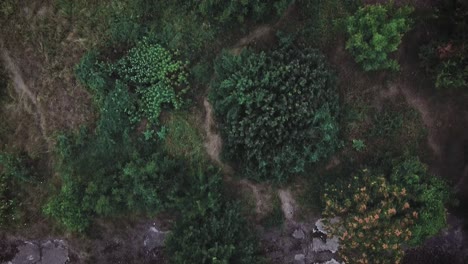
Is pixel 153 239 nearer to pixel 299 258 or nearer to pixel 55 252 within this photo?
pixel 55 252

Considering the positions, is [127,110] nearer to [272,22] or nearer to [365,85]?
[272,22]

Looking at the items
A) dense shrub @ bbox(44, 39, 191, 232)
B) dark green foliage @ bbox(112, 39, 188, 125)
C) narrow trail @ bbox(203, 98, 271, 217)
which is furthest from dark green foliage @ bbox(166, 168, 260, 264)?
dark green foliage @ bbox(112, 39, 188, 125)

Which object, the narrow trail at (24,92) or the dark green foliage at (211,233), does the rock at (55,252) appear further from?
the dark green foliage at (211,233)

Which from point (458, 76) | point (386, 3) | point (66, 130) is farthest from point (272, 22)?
point (66, 130)

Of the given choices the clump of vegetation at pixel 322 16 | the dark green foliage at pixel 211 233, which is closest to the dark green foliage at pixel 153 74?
the dark green foliage at pixel 211 233

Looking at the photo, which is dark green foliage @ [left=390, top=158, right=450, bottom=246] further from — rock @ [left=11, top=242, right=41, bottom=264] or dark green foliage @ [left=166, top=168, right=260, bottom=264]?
rock @ [left=11, top=242, right=41, bottom=264]

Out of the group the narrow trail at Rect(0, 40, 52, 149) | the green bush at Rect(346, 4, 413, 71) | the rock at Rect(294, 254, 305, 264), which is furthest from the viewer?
the rock at Rect(294, 254, 305, 264)
